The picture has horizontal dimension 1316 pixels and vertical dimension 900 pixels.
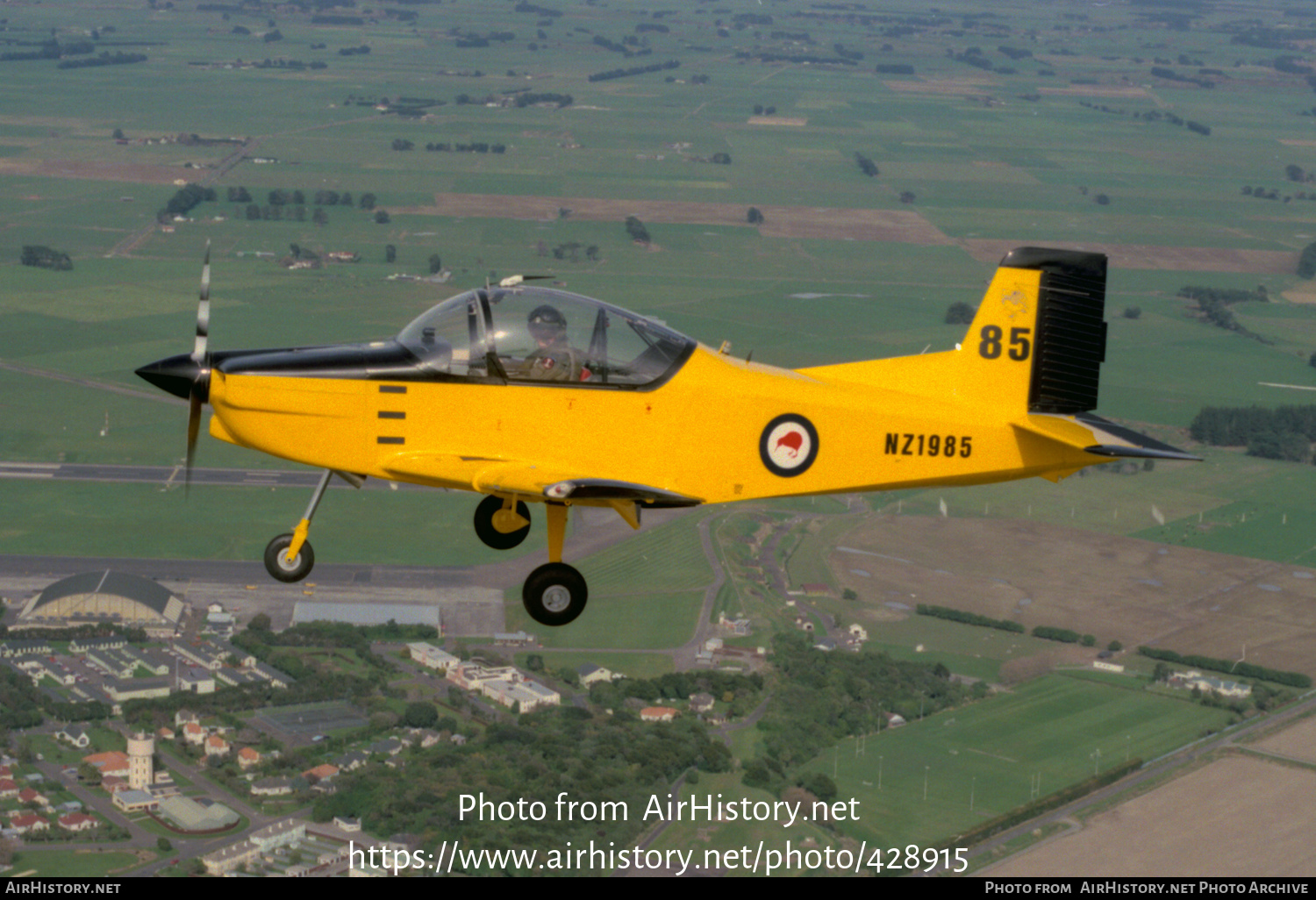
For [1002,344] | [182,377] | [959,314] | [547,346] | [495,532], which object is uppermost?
[1002,344]

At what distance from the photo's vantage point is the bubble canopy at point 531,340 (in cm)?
2209

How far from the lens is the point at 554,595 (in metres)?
22.2

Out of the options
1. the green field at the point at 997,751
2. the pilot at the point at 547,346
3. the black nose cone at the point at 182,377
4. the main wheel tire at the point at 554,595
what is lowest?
the green field at the point at 997,751

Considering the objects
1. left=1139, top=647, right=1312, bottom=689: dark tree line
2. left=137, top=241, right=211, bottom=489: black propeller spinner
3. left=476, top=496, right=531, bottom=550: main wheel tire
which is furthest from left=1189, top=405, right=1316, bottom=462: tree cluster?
left=137, top=241, right=211, bottom=489: black propeller spinner

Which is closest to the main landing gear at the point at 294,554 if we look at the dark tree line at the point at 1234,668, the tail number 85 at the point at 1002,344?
the tail number 85 at the point at 1002,344

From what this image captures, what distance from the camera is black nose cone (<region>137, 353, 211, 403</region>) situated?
21844 mm

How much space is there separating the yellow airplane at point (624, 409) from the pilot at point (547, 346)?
0.9 inches

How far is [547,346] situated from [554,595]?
127 inches

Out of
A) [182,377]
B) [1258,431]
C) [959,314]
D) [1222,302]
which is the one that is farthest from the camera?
[1222,302]

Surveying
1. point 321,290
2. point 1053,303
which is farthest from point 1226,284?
point 1053,303

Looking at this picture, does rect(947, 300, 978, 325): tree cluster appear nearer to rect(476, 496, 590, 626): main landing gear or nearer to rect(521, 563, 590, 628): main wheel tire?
rect(476, 496, 590, 626): main landing gear

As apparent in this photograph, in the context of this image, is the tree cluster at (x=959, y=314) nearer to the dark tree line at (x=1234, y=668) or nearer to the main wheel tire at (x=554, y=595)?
the dark tree line at (x=1234, y=668)

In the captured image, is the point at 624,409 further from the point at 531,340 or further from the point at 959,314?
the point at 959,314

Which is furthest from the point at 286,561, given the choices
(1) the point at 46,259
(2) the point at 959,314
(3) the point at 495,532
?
(1) the point at 46,259
